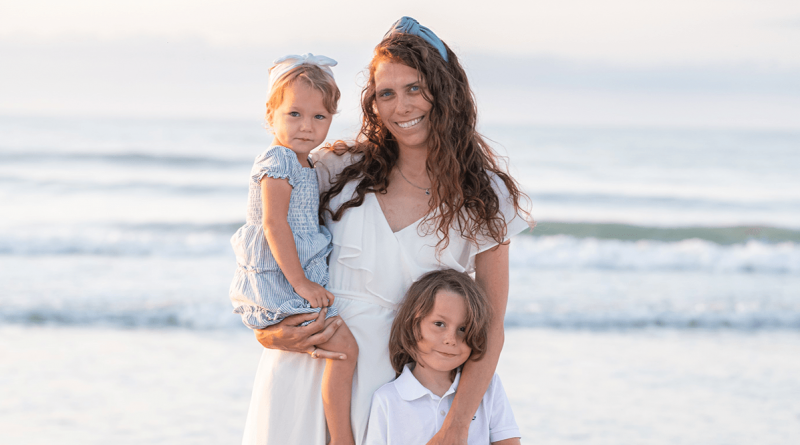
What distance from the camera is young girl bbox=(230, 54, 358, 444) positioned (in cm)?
233

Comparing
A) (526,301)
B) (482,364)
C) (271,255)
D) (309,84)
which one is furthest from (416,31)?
(526,301)

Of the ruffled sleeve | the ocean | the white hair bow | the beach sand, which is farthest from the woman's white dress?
the beach sand

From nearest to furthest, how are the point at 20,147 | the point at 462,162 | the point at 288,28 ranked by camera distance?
the point at 462,162, the point at 288,28, the point at 20,147

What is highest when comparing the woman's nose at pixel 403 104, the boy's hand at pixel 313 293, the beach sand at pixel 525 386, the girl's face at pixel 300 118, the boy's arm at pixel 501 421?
the woman's nose at pixel 403 104

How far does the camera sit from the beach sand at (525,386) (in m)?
4.67

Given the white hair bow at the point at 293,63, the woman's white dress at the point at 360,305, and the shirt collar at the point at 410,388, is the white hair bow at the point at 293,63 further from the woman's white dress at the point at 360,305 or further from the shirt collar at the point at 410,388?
the shirt collar at the point at 410,388

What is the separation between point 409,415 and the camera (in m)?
2.32

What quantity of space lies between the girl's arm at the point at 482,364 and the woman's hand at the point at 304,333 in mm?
443

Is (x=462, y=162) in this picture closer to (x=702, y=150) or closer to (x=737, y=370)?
(x=737, y=370)

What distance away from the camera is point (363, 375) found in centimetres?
242

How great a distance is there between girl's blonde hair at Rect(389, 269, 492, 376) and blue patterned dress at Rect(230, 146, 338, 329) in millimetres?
254

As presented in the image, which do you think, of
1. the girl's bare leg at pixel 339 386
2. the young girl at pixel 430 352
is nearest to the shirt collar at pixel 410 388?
the young girl at pixel 430 352

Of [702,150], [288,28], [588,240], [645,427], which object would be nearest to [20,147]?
[288,28]

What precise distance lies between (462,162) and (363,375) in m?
0.85
